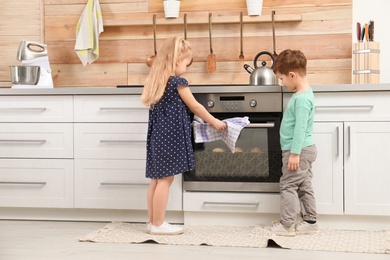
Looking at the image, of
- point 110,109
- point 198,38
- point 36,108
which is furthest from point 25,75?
point 198,38

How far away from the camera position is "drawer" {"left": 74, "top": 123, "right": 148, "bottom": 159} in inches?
154

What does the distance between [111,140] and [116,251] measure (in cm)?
87

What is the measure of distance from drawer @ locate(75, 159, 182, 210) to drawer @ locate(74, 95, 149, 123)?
0.76 feet

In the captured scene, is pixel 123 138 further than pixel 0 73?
No

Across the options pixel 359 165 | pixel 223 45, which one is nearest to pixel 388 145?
pixel 359 165

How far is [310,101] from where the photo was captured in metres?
3.54

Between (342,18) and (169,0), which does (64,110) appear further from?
(342,18)

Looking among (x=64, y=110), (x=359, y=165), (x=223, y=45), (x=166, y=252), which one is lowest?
(x=166, y=252)

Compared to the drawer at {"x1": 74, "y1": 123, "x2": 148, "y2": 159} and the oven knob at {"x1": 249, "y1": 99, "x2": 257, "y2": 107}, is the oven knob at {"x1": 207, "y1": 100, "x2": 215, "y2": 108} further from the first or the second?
the drawer at {"x1": 74, "y1": 123, "x2": 148, "y2": 159}

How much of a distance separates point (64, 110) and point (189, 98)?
2.63 ft

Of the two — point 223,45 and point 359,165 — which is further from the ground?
point 223,45

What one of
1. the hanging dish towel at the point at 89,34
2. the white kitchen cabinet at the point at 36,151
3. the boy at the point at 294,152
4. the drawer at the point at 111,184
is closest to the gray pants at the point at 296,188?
the boy at the point at 294,152

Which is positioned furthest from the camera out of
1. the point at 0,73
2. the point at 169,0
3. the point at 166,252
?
the point at 0,73

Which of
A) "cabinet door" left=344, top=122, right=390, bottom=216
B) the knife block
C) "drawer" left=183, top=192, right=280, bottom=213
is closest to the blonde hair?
"drawer" left=183, top=192, right=280, bottom=213
